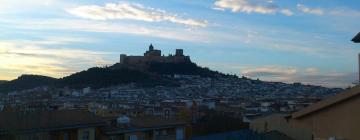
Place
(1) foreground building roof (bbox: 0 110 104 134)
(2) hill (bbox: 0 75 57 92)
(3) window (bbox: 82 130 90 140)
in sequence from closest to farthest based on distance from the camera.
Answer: (1) foreground building roof (bbox: 0 110 104 134)
(3) window (bbox: 82 130 90 140)
(2) hill (bbox: 0 75 57 92)

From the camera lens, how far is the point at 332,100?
7.29 m

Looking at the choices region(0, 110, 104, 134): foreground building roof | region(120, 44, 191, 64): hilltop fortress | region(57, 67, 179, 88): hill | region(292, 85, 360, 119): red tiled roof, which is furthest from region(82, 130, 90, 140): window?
region(120, 44, 191, 64): hilltop fortress

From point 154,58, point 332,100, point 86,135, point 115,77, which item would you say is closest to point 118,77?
point 115,77

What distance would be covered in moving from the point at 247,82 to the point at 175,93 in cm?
4975

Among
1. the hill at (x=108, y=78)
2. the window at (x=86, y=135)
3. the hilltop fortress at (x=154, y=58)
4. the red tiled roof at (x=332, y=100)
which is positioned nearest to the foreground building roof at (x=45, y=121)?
the window at (x=86, y=135)

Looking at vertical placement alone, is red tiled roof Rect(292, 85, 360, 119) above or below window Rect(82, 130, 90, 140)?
above

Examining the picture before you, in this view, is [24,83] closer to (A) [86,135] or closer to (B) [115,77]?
(B) [115,77]

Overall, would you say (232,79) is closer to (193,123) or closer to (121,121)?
(193,123)


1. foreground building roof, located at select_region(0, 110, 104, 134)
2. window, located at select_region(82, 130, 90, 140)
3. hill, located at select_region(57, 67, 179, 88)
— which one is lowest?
window, located at select_region(82, 130, 90, 140)

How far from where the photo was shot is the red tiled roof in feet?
23.3

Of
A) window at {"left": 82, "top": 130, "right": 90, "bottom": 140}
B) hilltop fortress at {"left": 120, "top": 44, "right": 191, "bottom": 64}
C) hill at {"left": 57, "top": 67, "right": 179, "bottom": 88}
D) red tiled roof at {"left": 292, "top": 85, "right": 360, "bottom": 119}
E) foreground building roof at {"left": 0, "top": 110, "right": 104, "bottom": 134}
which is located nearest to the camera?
red tiled roof at {"left": 292, "top": 85, "right": 360, "bottom": 119}

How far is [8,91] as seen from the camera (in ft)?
353

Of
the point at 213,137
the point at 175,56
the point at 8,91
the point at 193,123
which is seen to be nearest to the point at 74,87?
the point at 8,91

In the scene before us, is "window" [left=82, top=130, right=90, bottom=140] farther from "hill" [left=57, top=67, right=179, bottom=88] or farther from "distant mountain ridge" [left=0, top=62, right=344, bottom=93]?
"hill" [left=57, top=67, right=179, bottom=88]
